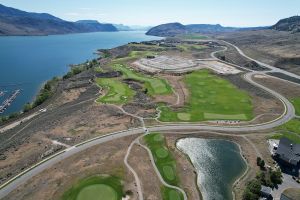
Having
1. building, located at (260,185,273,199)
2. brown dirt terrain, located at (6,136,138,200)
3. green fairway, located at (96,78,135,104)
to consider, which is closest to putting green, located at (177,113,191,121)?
brown dirt terrain, located at (6,136,138,200)

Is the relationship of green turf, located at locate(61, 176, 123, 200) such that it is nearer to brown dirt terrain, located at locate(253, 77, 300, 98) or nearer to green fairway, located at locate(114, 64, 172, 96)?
green fairway, located at locate(114, 64, 172, 96)

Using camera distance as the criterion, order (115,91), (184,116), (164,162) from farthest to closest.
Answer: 1. (115,91)
2. (184,116)
3. (164,162)

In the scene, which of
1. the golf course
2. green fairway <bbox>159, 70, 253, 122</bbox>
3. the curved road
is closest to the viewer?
the golf course

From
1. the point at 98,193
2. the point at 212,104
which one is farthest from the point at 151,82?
the point at 98,193

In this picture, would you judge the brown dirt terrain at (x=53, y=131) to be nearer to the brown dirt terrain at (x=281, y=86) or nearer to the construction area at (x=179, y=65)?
the construction area at (x=179, y=65)

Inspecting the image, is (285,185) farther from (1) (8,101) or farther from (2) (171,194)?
(1) (8,101)

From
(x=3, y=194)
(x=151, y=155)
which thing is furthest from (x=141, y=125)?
(x=3, y=194)
